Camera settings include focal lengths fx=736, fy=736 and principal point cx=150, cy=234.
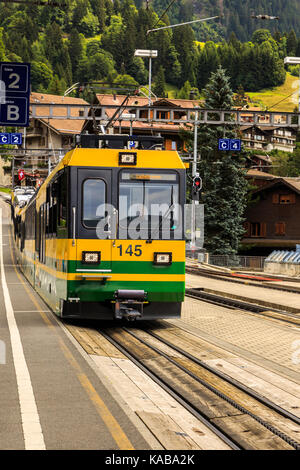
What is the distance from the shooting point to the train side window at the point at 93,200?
1334 cm

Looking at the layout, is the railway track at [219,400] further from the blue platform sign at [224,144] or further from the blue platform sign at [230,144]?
the blue platform sign at [230,144]

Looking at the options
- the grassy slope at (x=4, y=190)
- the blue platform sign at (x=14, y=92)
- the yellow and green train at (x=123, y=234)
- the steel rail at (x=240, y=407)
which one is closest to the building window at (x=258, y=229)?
the grassy slope at (x=4, y=190)

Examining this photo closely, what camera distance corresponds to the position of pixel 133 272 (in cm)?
1330

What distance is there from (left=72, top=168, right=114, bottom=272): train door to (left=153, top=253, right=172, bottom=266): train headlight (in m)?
0.85

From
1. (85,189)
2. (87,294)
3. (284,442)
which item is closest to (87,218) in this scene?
(85,189)

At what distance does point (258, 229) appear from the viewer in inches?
2916

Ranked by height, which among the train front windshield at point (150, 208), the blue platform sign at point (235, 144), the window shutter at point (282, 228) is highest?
the blue platform sign at point (235, 144)

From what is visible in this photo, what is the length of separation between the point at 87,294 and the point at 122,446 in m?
7.21

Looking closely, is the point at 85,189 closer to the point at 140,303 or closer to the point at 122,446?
the point at 140,303

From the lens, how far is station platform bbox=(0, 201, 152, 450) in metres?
6.32

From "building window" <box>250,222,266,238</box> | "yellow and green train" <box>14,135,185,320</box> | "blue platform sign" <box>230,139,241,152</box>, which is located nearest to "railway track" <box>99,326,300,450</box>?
"yellow and green train" <box>14,135,185,320</box>

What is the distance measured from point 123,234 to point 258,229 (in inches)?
2434

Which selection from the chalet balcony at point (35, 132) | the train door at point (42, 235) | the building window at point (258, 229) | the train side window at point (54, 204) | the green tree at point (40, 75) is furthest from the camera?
the green tree at point (40, 75)

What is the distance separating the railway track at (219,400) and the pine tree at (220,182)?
46844mm
